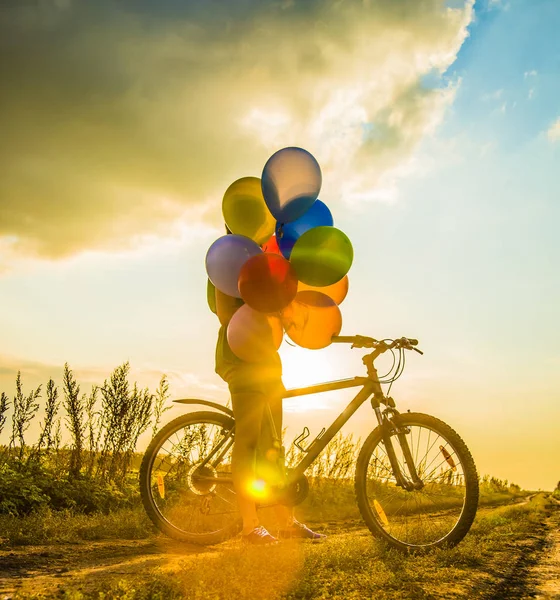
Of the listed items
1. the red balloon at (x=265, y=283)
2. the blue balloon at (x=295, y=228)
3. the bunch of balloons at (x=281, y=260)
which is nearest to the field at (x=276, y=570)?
the bunch of balloons at (x=281, y=260)

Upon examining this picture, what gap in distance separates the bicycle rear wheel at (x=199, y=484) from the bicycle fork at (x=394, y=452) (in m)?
1.31

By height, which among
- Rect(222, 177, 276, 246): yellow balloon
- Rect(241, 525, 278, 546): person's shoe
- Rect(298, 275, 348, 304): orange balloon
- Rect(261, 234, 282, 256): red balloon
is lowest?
Rect(241, 525, 278, 546): person's shoe

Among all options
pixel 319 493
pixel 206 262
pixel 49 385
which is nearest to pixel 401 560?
pixel 206 262

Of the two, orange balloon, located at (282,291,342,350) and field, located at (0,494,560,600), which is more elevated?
orange balloon, located at (282,291,342,350)

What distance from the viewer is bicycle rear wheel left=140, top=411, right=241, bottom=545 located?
4.73 metres

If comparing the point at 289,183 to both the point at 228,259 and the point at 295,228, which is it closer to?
the point at 295,228

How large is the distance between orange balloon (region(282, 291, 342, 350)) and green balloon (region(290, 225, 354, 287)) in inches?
6.5

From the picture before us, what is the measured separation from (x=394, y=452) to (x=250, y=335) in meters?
1.42

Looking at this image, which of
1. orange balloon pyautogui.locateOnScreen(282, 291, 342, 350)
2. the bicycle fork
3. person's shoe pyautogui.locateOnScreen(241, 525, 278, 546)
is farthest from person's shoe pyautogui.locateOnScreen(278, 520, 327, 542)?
orange balloon pyautogui.locateOnScreen(282, 291, 342, 350)

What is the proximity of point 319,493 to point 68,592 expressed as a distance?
5.34 meters

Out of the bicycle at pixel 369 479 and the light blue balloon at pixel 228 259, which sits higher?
the light blue balloon at pixel 228 259

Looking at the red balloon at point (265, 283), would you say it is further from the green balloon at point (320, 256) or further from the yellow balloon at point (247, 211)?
the yellow balloon at point (247, 211)

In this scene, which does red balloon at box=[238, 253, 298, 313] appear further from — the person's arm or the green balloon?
the person's arm

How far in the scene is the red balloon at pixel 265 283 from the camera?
4.03 meters
